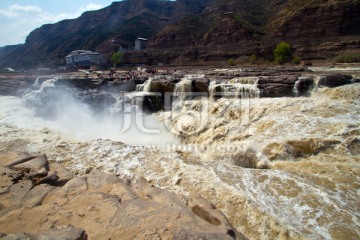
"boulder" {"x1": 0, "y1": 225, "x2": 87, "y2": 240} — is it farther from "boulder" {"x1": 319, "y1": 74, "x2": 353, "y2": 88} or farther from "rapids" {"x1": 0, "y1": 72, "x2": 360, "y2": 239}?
"boulder" {"x1": 319, "y1": 74, "x2": 353, "y2": 88}

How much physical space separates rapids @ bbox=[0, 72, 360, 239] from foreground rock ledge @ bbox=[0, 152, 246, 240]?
5.16 feet

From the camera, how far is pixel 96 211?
4324mm

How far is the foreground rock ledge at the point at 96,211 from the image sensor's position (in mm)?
3648

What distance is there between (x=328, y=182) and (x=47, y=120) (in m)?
16.6

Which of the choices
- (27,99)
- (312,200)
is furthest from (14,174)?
(27,99)

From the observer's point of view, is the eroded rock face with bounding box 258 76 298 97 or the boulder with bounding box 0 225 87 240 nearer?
the boulder with bounding box 0 225 87 240

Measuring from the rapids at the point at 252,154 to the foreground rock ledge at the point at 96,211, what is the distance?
157 cm

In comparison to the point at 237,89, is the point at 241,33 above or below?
above

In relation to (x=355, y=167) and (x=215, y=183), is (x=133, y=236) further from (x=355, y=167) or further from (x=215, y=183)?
(x=355, y=167)

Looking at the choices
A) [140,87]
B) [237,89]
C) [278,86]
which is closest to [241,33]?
[140,87]

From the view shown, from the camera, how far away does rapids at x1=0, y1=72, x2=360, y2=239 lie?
552cm

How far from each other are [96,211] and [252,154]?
19.6ft
